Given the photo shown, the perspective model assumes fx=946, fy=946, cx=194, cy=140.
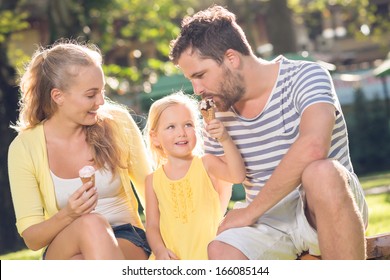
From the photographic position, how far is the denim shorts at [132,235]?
4648 mm

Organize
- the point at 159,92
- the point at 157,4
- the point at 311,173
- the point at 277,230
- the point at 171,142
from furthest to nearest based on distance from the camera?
the point at 157,4, the point at 159,92, the point at 171,142, the point at 277,230, the point at 311,173

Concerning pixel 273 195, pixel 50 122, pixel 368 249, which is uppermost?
pixel 50 122

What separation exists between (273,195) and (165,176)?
0.73m

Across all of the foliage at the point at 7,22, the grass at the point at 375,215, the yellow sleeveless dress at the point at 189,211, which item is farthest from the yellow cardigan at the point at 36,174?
the foliage at the point at 7,22

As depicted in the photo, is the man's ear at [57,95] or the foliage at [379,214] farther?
the foliage at [379,214]

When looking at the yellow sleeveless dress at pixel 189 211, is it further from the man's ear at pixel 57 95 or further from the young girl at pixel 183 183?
the man's ear at pixel 57 95

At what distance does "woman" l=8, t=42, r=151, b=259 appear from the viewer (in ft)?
15.3

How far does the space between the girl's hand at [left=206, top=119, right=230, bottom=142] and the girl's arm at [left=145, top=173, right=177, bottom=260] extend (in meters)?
0.53

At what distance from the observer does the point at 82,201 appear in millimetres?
4312

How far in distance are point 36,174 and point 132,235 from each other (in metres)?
0.57

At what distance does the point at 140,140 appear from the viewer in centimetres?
493

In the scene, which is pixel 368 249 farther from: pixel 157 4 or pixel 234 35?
pixel 157 4

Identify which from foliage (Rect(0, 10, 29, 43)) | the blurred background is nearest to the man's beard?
the blurred background
